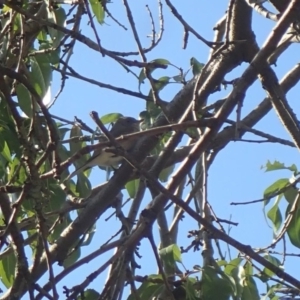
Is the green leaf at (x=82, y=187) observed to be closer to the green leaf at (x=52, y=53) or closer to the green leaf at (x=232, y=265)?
the green leaf at (x=52, y=53)

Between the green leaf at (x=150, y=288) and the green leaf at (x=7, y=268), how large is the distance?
66 centimetres

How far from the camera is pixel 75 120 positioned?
10.6 feet

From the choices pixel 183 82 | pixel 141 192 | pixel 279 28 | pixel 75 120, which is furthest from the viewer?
pixel 141 192

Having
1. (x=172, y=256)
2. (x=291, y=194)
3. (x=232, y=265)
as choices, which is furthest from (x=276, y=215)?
(x=172, y=256)

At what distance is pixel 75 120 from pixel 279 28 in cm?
119

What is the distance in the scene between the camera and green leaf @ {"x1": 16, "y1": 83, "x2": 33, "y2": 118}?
9.23 feet

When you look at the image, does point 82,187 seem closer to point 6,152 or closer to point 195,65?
point 6,152

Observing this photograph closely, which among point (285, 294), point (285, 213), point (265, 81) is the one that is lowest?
point (285, 294)

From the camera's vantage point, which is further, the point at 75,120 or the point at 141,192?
the point at 141,192

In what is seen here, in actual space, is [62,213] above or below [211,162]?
below

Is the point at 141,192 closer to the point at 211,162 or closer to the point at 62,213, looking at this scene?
the point at 211,162

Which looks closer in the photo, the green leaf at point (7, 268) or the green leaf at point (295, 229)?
the green leaf at point (295, 229)

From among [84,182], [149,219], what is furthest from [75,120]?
[149,219]

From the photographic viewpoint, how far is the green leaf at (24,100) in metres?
2.81
